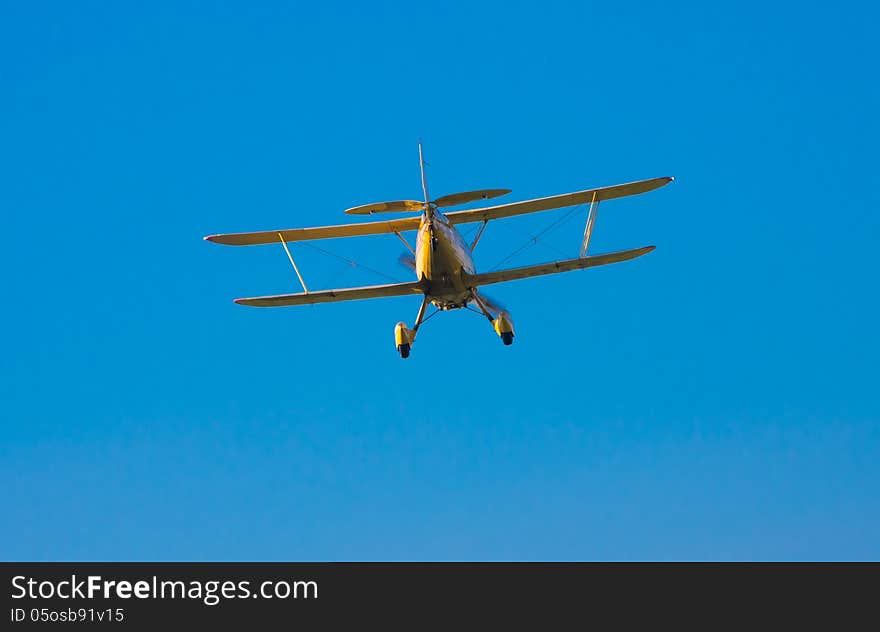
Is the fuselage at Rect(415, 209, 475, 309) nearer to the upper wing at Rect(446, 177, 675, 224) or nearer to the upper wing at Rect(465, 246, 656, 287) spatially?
the upper wing at Rect(465, 246, 656, 287)

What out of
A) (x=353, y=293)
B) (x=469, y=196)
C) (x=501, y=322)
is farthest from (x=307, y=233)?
(x=501, y=322)

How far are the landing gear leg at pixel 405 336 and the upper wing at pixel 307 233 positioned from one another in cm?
326

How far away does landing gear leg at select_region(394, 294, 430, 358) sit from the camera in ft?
165

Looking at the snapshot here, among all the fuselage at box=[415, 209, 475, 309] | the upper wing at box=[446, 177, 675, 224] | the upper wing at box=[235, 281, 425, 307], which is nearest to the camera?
the fuselage at box=[415, 209, 475, 309]

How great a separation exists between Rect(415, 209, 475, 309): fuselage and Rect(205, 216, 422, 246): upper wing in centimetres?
336

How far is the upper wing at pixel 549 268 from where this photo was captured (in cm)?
4947

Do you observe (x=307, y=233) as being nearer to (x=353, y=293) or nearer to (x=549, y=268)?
(x=353, y=293)

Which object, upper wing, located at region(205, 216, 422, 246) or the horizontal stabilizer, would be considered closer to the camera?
the horizontal stabilizer

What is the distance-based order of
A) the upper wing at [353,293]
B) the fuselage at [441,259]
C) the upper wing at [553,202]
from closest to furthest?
the fuselage at [441,259]
the upper wing at [353,293]
the upper wing at [553,202]

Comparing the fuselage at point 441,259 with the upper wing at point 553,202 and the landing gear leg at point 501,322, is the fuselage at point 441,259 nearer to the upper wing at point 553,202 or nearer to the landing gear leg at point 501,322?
the landing gear leg at point 501,322

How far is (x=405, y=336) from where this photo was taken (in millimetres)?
50312
